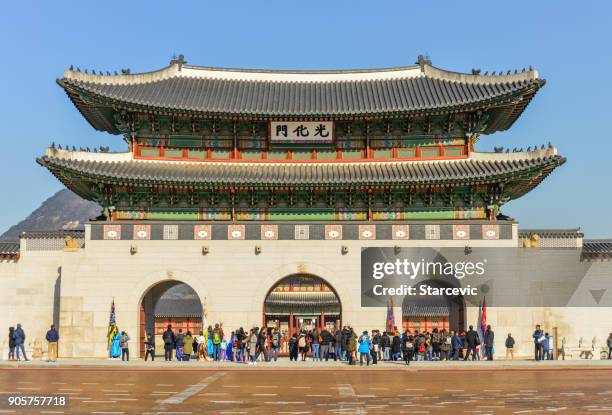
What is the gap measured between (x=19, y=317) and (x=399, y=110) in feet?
68.5

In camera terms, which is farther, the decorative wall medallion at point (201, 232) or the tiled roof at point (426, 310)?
the tiled roof at point (426, 310)

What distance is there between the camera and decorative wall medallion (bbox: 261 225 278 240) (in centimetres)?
3894

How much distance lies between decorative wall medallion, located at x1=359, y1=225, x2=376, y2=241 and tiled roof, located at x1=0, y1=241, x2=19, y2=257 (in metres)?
16.9

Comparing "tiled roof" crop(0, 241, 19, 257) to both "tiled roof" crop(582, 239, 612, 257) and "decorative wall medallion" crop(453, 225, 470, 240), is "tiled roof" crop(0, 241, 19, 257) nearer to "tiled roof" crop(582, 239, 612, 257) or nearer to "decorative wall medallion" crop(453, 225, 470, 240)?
"decorative wall medallion" crop(453, 225, 470, 240)

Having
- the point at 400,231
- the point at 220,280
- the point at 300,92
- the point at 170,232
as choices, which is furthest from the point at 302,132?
the point at 220,280

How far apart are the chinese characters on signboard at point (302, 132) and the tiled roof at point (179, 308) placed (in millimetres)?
32754

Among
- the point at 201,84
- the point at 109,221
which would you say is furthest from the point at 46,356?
the point at 201,84

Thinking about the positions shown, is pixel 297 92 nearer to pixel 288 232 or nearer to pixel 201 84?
pixel 201 84

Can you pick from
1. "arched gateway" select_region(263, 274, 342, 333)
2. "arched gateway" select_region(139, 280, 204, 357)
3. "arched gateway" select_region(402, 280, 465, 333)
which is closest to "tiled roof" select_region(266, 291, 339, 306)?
"arched gateway" select_region(263, 274, 342, 333)

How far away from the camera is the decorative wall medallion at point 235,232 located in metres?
38.9

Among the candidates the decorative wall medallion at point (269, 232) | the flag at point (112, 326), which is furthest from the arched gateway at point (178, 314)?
the decorative wall medallion at point (269, 232)

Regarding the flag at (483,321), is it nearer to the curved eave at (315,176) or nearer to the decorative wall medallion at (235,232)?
the curved eave at (315,176)

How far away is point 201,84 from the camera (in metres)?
44.5

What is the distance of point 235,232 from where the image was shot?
1535 inches
